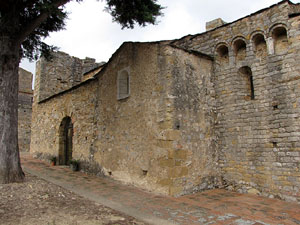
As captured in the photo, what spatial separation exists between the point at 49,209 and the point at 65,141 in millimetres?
6987

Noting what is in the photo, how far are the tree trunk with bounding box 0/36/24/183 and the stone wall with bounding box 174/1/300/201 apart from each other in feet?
18.1

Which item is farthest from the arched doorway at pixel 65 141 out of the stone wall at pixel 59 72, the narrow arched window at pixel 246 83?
the narrow arched window at pixel 246 83

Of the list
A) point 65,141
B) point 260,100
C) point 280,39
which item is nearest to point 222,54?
point 280,39

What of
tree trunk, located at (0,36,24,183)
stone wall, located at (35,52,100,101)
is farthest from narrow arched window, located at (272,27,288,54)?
stone wall, located at (35,52,100,101)

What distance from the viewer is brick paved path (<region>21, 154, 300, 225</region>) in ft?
13.6

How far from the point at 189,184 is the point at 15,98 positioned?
5.12 m

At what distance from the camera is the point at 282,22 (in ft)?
18.8

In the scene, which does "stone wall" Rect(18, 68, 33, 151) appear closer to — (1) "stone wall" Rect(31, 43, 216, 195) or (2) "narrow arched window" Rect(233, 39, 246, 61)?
(1) "stone wall" Rect(31, 43, 216, 195)

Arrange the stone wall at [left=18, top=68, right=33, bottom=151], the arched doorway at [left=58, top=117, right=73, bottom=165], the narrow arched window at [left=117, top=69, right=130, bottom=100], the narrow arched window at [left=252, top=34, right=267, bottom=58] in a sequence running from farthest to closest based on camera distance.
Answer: the stone wall at [left=18, top=68, right=33, bottom=151] → the arched doorway at [left=58, top=117, right=73, bottom=165] → the narrow arched window at [left=117, top=69, right=130, bottom=100] → the narrow arched window at [left=252, top=34, right=267, bottom=58]

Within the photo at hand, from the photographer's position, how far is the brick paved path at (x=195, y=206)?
4141 millimetres

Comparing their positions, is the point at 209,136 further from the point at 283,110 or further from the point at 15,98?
the point at 15,98

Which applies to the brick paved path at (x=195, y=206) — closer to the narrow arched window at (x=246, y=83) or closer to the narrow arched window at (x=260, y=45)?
the narrow arched window at (x=246, y=83)

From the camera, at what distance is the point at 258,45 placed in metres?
6.34

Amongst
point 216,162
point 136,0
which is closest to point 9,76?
point 136,0
